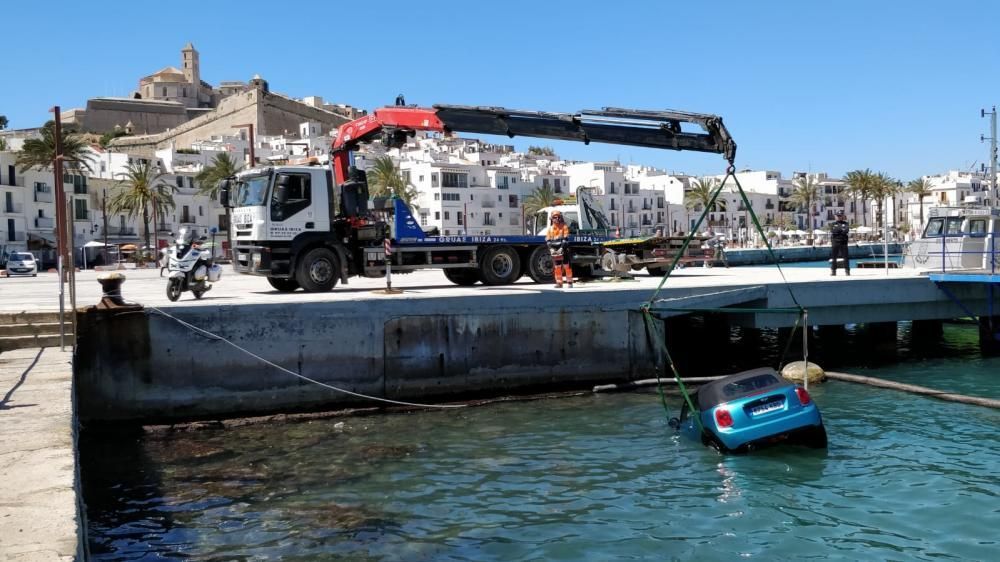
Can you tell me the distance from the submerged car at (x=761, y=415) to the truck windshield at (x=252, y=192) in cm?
1191

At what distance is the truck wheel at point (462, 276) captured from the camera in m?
24.9

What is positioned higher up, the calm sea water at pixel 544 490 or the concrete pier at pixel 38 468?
the concrete pier at pixel 38 468

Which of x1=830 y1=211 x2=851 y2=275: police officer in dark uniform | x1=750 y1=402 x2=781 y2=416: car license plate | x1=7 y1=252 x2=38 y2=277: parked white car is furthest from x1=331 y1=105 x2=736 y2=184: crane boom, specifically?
x1=7 y1=252 x2=38 y2=277: parked white car

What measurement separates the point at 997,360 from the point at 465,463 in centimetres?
1742

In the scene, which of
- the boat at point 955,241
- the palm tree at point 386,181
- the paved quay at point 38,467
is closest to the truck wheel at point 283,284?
the paved quay at point 38,467

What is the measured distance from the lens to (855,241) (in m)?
122

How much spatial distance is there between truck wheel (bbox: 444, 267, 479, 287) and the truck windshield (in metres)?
6.44

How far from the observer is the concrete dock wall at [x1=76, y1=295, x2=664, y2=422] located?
15.4 metres

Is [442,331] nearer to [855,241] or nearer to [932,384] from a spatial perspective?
[932,384]

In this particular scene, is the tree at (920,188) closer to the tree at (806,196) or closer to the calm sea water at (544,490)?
the tree at (806,196)

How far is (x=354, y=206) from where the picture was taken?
843 inches

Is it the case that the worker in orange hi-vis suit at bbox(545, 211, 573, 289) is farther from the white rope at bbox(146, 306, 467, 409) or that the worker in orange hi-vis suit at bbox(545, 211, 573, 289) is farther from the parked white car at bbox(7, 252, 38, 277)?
the parked white car at bbox(7, 252, 38, 277)

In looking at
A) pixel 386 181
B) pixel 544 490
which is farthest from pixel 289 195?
pixel 386 181

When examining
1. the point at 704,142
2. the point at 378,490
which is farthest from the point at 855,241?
the point at 378,490
